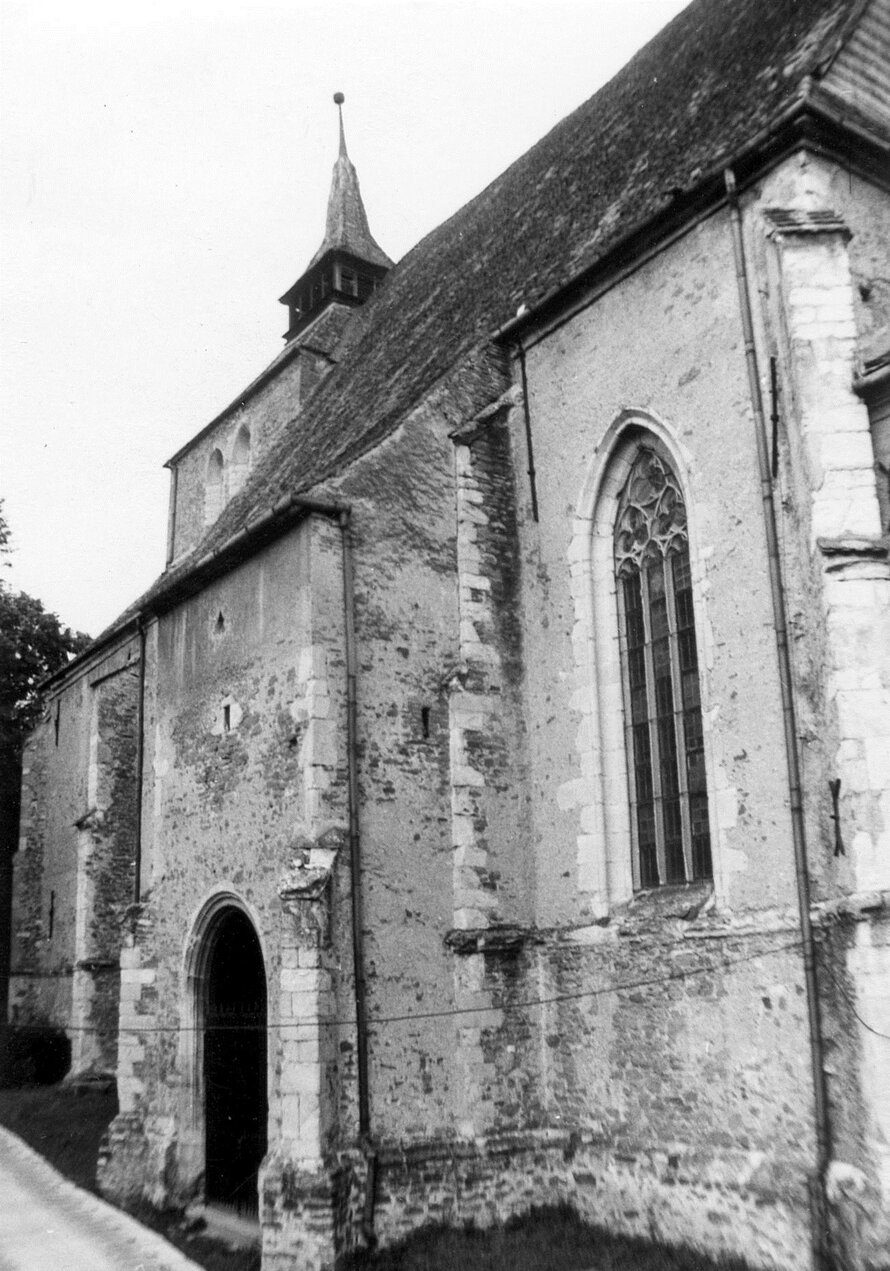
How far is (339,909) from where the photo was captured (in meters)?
11.5

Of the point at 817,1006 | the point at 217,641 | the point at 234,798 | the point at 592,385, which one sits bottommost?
the point at 817,1006

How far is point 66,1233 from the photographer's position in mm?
12328

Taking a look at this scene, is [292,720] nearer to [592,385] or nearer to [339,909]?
[339,909]

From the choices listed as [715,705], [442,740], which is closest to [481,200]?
[442,740]

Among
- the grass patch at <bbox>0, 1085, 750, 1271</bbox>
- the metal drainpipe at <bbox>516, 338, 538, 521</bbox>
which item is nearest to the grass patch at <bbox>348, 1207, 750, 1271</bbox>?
the grass patch at <bbox>0, 1085, 750, 1271</bbox>

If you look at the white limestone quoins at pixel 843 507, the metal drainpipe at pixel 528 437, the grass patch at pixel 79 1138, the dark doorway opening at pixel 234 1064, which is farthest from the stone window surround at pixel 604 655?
the grass patch at pixel 79 1138

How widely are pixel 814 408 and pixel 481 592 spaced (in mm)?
4255

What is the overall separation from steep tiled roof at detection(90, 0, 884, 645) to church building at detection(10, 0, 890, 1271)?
0.29 feet

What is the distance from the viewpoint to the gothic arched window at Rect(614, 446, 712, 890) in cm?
1077

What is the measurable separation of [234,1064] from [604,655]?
6.19 metres

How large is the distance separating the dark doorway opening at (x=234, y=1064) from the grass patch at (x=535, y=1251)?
8.83 feet

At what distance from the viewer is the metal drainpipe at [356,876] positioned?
36.0 feet

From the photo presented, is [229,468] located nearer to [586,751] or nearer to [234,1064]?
[234,1064]

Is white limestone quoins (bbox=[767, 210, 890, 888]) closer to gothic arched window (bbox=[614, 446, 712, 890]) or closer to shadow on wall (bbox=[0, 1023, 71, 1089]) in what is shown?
gothic arched window (bbox=[614, 446, 712, 890])
